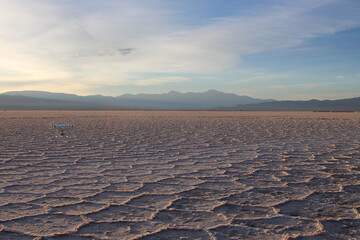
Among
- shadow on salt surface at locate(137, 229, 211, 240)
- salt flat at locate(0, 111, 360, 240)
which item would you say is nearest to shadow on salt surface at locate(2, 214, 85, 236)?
salt flat at locate(0, 111, 360, 240)

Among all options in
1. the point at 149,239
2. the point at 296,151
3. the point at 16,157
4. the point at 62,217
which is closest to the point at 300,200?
the point at 149,239

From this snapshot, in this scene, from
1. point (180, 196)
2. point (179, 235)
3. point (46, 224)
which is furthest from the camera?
point (180, 196)

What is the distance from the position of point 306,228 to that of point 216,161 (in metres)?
2.32

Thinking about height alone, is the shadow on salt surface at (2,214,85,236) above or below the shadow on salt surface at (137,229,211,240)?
above

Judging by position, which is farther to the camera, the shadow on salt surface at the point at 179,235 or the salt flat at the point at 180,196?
the salt flat at the point at 180,196

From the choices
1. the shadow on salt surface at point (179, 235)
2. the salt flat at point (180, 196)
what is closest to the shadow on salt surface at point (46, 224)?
the salt flat at point (180, 196)

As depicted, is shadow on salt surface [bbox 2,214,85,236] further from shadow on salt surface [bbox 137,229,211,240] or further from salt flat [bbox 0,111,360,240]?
shadow on salt surface [bbox 137,229,211,240]

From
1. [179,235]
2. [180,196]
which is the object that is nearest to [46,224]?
[179,235]

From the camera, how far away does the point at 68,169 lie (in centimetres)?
381

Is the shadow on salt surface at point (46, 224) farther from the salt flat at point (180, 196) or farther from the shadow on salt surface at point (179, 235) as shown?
the shadow on salt surface at point (179, 235)

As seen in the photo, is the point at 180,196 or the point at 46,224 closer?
the point at 46,224

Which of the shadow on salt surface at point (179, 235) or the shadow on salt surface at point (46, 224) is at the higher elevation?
the shadow on salt surface at point (46, 224)

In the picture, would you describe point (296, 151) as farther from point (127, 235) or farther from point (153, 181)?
point (127, 235)

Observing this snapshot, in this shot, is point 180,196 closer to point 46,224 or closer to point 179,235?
point 179,235
